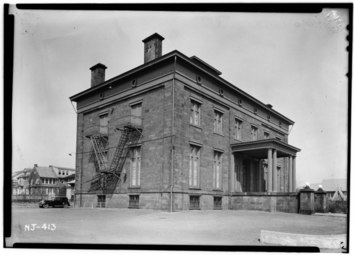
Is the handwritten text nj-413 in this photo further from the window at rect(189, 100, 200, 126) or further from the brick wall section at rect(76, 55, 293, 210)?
the window at rect(189, 100, 200, 126)

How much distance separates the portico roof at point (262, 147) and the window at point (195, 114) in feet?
16.0

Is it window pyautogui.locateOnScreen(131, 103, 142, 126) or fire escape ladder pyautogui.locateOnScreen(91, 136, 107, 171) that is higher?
window pyautogui.locateOnScreen(131, 103, 142, 126)

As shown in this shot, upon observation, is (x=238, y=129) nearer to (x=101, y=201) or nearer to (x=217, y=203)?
(x=217, y=203)

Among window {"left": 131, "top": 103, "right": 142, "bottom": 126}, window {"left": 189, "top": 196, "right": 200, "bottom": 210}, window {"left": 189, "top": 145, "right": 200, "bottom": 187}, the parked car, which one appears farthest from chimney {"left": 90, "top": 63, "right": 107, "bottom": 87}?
window {"left": 189, "top": 196, "right": 200, "bottom": 210}

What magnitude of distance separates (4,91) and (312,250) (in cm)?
1075

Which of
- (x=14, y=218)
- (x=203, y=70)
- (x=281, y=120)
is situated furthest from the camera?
(x=281, y=120)

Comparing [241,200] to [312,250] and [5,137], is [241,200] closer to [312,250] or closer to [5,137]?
[312,250]

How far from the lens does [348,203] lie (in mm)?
10266

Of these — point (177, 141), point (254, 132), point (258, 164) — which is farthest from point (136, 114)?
point (258, 164)

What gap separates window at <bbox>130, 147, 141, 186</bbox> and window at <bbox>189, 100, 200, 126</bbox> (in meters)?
3.94

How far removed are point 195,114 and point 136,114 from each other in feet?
12.7

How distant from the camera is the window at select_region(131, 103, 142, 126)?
2186cm

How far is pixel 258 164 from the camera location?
1156 inches

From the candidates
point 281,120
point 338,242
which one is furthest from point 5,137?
point 281,120
